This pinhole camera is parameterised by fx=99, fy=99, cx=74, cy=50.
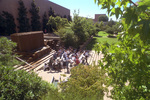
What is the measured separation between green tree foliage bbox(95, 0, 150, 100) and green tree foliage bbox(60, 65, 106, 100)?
1.49 m

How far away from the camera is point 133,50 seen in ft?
4.67

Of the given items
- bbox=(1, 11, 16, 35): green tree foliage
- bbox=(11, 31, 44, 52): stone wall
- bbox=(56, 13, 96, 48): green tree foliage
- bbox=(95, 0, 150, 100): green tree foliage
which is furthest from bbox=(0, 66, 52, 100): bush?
bbox=(1, 11, 16, 35): green tree foliage

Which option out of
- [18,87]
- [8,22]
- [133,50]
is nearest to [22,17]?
[8,22]

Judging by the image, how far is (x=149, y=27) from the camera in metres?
1.11

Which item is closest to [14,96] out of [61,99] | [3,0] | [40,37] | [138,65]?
[61,99]

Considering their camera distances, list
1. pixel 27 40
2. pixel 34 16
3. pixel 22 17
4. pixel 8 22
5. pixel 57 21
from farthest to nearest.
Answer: pixel 34 16, pixel 57 21, pixel 22 17, pixel 8 22, pixel 27 40

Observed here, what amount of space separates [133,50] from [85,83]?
2.88m

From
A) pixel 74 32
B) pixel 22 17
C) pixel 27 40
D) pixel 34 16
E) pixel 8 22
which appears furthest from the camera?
pixel 34 16

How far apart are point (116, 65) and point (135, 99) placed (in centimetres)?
67

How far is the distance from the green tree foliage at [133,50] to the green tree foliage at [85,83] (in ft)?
4.89

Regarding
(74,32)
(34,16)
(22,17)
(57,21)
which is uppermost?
(34,16)

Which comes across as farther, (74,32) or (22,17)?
(22,17)

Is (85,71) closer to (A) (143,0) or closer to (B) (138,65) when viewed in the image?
(B) (138,65)

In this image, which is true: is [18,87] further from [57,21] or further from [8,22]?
[57,21]
